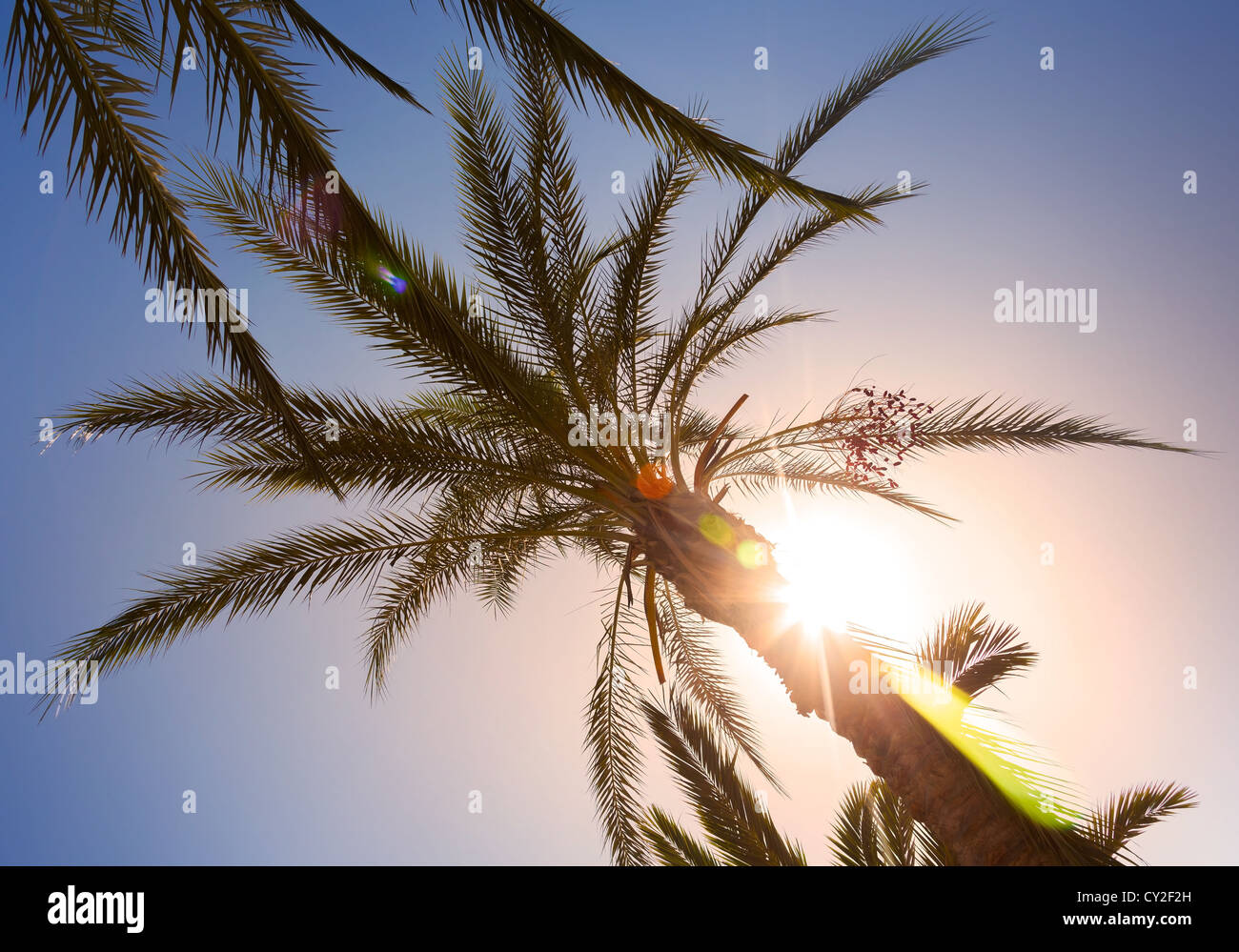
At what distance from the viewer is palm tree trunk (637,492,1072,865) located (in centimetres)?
387

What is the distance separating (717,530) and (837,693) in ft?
4.73

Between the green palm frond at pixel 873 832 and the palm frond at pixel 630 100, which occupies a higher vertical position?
the palm frond at pixel 630 100

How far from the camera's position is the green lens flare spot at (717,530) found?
5.43 m

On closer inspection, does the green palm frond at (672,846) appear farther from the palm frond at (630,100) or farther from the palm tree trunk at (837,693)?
the palm frond at (630,100)

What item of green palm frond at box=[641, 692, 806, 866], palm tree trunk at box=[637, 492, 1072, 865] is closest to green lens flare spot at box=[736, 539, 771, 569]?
palm tree trunk at box=[637, 492, 1072, 865]

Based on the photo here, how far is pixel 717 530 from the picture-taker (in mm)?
5469

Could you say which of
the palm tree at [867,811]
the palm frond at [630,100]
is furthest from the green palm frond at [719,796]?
the palm frond at [630,100]

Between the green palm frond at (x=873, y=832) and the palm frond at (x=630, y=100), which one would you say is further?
the green palm frond at (x=873, y=832)

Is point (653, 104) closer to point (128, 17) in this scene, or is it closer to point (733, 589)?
point (733, 589)

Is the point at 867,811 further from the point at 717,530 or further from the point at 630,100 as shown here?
the point at 630,100

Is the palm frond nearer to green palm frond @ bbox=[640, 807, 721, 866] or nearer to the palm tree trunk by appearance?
the palm tree trunk
